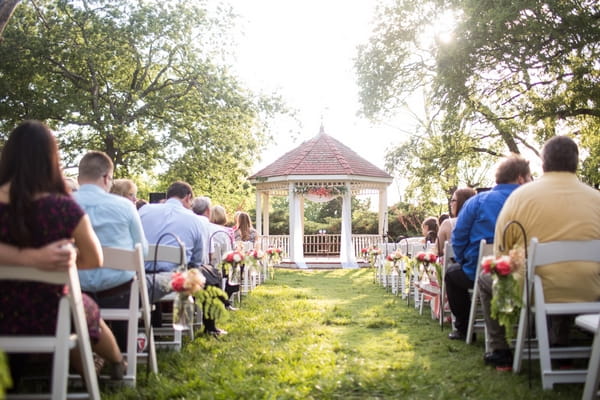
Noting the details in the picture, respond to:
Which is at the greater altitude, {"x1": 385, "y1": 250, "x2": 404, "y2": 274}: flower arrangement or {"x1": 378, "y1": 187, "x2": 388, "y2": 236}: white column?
{"x1": 378, "y1": 187, "x2": 388, "y2": 236}: white column

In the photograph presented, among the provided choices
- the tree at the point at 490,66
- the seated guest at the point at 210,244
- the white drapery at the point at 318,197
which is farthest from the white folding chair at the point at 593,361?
the white drapery at the point at 318,197

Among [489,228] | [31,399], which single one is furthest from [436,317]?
[31,399]

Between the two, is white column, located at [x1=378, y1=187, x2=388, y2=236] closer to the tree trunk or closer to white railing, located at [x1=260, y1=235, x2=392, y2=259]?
white railing, located at [x1=260, y1=235, x2=392, y2=259]

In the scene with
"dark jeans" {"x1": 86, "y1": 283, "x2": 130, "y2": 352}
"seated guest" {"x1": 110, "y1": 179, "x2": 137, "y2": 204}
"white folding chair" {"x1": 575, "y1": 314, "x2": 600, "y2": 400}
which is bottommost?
"white folding chair" {"x1": 575, "y1": 314, "x2": 600, "y2": 400}

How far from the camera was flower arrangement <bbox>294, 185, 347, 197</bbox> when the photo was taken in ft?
77.3

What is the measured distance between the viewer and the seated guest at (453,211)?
6.77 meters

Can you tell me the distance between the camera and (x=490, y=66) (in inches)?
585

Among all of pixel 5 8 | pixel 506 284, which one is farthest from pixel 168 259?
pixel 5 8

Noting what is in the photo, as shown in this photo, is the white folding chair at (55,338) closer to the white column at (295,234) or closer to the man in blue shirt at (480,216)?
the man in blue shirt at (480,216)

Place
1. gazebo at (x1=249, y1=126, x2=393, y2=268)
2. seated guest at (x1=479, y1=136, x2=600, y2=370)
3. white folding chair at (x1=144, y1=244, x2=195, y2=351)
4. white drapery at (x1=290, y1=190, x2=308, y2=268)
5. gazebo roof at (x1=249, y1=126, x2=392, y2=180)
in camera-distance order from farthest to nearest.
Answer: gazebo roof at (x1=249, y1=126, x2=392, y2=180) → gazebo at (x1=249, y1=126, x2=393, y2=268) → white drapery at (x1=290, y1=190, x2=308, y2=268) → white folding chair at (x1=144, y1=244, x2=195, y2=351) → seated guest at (x1=479, y1=136, x2=600, y2=370)

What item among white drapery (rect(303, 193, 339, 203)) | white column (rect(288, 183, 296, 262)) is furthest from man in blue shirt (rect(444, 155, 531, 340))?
white drapery (rect(303, 193, 339, 203))

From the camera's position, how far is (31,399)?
3.05 m

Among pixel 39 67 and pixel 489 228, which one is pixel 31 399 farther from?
pixel 39 67

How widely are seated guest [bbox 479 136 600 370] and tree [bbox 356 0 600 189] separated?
9323 millimetres
